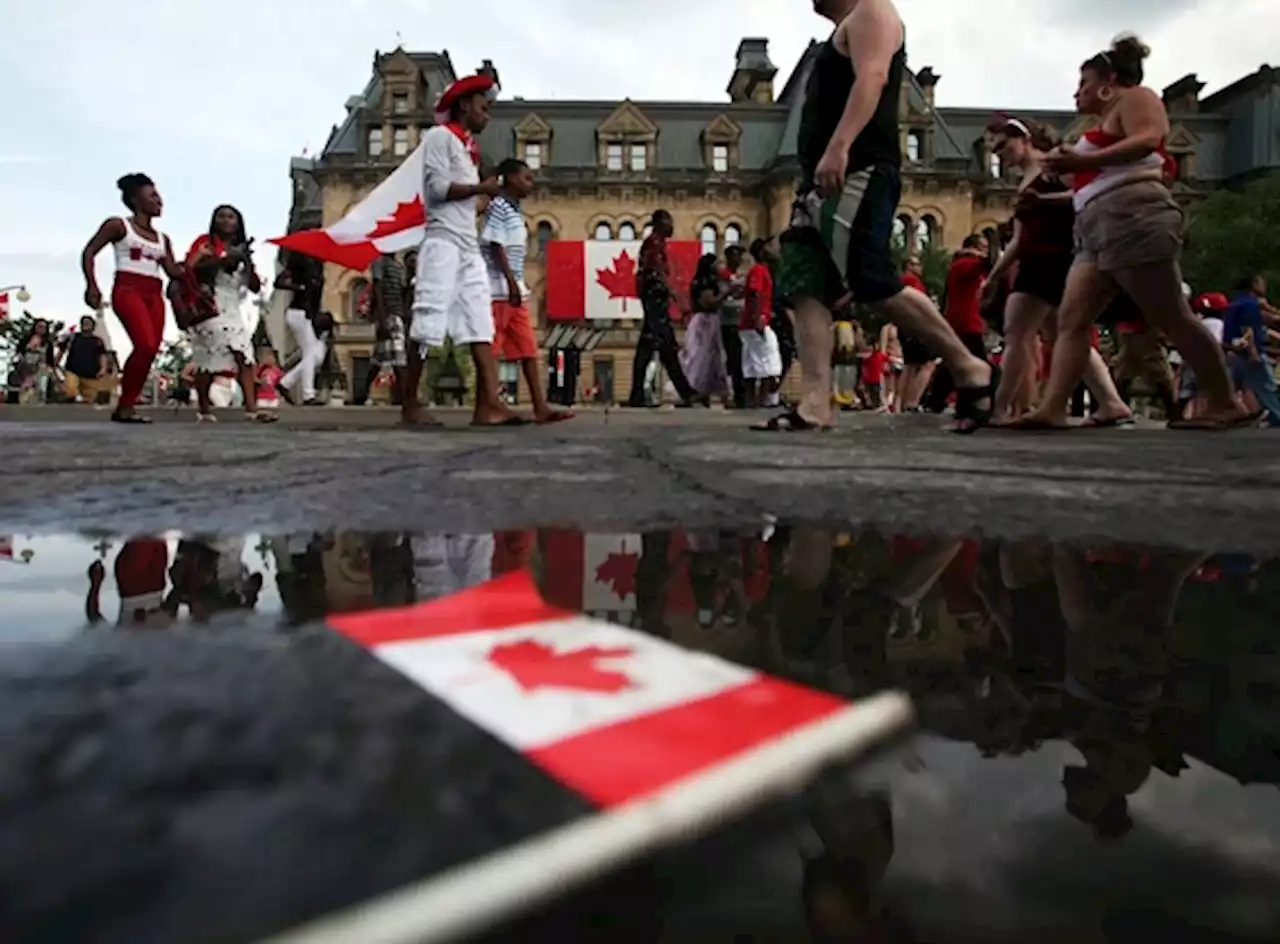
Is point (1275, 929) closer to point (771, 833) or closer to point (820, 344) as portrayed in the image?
point (771, 833)

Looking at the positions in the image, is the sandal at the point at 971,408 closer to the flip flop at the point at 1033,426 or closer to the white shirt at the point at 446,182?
the flip flop at the point at 1033,426

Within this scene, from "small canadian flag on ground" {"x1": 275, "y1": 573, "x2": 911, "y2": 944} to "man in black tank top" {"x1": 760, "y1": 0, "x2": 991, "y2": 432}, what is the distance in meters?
3.53

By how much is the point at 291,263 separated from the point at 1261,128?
1547 inches

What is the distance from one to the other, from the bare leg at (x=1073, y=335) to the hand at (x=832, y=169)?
3.74ft

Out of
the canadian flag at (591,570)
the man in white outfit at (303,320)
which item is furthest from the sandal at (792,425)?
the man in white outfit at (303,320)

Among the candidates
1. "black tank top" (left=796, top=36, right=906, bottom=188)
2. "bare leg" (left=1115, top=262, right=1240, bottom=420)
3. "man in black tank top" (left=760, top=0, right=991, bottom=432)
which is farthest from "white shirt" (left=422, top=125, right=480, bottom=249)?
"bare leg" (left=1115, top=262, right=1240, bottom=420)

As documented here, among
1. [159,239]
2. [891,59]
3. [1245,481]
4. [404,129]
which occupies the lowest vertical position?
[1245,481]

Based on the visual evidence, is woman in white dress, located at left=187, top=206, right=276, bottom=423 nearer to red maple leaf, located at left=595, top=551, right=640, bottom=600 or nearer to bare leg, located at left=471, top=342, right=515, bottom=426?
bare leg, located at left=471, top=342, right=515, bottom=426

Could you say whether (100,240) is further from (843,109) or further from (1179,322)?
(1179,322)

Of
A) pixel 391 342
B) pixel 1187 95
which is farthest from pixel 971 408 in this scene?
pixel 1187 95

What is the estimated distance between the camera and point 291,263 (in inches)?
363

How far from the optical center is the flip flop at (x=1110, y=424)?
5008 mm

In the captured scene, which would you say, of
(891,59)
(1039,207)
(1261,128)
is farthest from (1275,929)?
(1261,128)

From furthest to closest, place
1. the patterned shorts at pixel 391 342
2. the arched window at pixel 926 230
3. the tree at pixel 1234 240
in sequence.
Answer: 1. the arched window at pixel 926 230
2. the tree at pixel 1234 240
3. the patterned shorts at pixel 391 342
